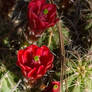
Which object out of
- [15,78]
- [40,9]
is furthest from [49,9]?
[15,78]

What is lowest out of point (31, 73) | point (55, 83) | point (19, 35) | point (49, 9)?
point (55, 83)

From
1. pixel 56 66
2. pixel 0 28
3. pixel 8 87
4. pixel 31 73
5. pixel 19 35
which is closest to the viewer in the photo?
pixel 31 73

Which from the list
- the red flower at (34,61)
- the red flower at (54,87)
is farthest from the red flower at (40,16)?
the red flower at (54,87)

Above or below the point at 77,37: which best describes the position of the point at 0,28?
above

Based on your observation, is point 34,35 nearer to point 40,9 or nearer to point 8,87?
point 40,9

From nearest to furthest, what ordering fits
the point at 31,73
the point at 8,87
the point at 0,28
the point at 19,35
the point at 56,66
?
the point at 31,73, the point at 8,87, the point at 56,66, the point at 0,28, the point at 19,35

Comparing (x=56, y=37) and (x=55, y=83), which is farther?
(x=56, y=37)
